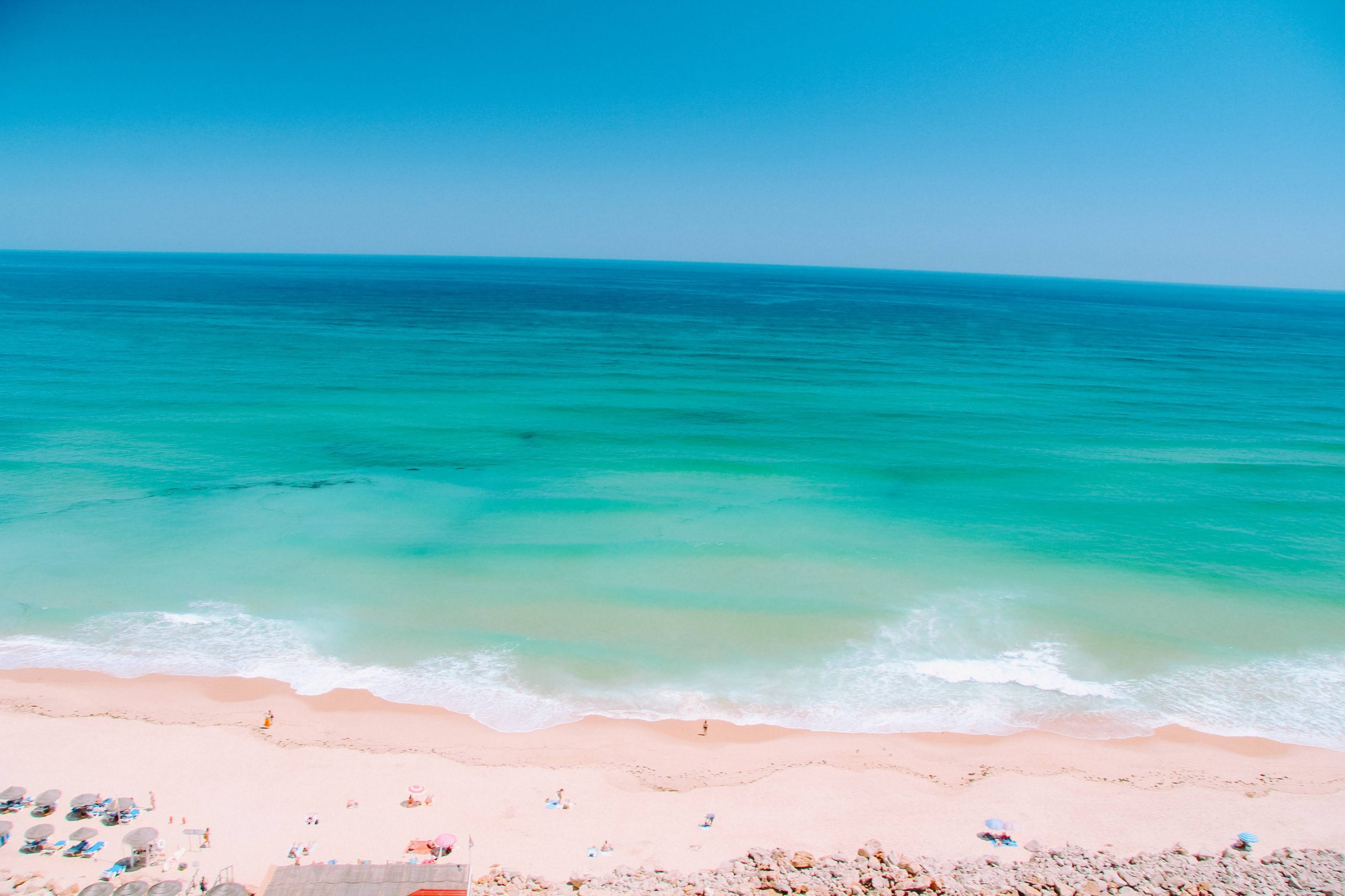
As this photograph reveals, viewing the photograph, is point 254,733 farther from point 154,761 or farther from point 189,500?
point 189,500

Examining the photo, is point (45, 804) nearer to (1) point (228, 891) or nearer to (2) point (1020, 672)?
(1) point (228, 891)

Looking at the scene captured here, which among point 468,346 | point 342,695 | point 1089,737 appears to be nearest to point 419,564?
point 342,695

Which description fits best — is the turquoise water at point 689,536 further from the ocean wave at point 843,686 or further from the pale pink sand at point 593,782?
the pale pink sand at point 593,782

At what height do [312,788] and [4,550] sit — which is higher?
[4,550]

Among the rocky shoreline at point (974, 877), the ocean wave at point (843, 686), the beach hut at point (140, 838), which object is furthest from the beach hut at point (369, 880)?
the ocean wave at point (843, 686)

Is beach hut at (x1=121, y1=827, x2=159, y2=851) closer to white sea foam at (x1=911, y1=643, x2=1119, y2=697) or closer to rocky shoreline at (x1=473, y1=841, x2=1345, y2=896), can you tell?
rocky shoreline at (x1=473, y1=841, x2=1345, y2=896)

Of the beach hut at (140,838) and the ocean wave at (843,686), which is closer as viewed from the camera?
the beach hut at (140,838)
